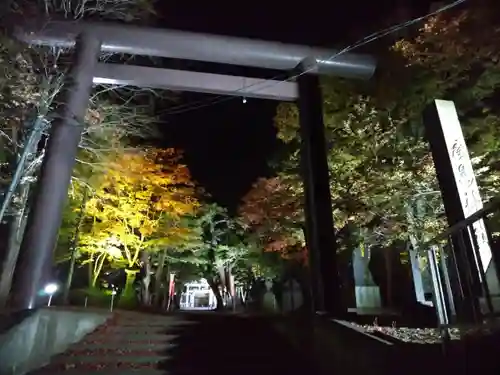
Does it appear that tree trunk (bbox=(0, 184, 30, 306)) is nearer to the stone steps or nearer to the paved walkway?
the paved walkway

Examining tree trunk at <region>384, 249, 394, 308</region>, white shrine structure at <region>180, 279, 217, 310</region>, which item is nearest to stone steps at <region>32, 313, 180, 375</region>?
tree trunk at <region>384, 249, 394, 308</region>

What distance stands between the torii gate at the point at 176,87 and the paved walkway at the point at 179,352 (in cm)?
106

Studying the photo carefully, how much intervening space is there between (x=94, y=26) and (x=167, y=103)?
4502mm

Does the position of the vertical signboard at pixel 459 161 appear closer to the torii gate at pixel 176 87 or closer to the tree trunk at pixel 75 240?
the torii gate at pixel 176 87

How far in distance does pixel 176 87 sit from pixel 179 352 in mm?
5058

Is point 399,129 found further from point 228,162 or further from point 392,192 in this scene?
point 228,162

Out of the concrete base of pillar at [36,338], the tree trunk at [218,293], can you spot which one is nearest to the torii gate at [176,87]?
the concrete base of pillar at [36,338]

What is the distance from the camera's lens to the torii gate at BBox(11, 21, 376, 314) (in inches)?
242

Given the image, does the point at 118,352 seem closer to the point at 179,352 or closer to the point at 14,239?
the point at 179,352

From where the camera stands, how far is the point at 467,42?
5.50m

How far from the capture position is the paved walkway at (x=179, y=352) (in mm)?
5230

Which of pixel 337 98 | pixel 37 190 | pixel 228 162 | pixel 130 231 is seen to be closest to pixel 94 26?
pixel 37 190

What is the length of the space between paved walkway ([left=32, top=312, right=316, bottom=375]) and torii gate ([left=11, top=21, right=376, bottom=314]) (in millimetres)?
1061

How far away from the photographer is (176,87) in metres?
8.22
